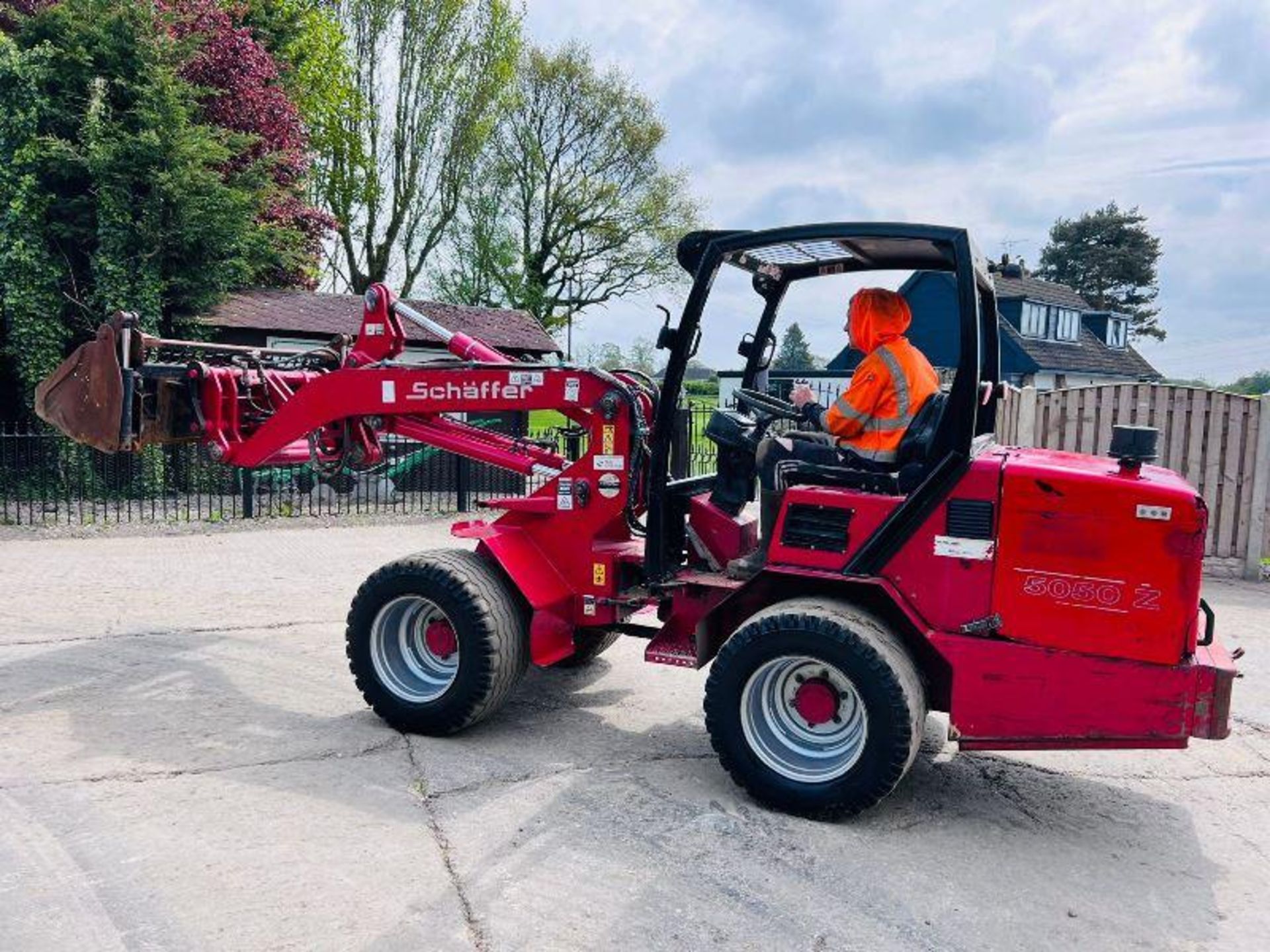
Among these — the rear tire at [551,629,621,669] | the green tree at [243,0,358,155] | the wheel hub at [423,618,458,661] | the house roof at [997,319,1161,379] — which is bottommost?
the rear tire at [551,629,621,669]

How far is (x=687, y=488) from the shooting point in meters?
5.20

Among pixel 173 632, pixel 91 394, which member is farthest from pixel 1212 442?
pixel 91 394

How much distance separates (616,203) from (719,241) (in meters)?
30.3

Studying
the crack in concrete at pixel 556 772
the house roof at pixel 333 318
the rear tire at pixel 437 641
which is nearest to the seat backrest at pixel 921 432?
the crack in concrete at pixel 556 772

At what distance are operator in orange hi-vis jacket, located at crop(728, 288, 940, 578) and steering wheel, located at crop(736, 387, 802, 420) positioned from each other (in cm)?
11

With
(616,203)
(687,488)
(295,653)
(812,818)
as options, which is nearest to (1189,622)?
(812,818)

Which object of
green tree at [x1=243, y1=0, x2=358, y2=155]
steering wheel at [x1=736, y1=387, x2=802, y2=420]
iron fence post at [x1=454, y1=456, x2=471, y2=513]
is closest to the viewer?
steering wheel at [x1=736, y1=387, x2=802, y2=420]

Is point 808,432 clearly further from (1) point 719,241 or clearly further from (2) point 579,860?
(2) point 579,860

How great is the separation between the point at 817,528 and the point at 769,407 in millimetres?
722

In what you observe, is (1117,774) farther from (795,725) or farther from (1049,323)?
(1049,323)

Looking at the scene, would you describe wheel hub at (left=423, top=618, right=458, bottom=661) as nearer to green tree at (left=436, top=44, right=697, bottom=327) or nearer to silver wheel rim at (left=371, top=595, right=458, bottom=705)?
silver wheel rim at (left=371, top=595, right=458, bottom=705)

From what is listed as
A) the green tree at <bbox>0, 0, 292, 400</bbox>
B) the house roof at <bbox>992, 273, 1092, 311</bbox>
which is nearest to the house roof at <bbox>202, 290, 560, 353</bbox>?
the green tree at <bbox>0, 0, 292, 400</bbox>

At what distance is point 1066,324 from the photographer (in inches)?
1610

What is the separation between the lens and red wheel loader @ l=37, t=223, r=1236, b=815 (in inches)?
156
